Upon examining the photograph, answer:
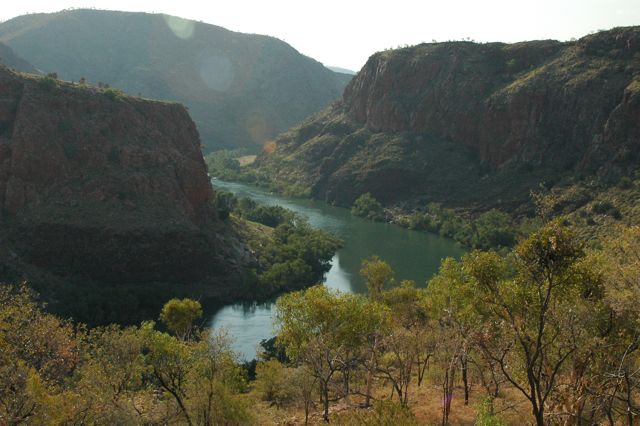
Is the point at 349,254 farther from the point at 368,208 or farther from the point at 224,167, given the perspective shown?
the point at 224,167

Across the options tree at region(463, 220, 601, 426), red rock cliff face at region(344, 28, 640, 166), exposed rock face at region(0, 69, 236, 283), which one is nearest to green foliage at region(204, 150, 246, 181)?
red rock cliff face at region(344, 28, 640, 166)

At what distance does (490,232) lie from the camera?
311 ft

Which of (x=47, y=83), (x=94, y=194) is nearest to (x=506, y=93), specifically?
(x=94, y=194)

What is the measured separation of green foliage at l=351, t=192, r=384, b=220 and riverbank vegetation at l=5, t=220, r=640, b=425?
266 feet

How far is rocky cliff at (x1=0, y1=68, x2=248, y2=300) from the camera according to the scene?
59.2m

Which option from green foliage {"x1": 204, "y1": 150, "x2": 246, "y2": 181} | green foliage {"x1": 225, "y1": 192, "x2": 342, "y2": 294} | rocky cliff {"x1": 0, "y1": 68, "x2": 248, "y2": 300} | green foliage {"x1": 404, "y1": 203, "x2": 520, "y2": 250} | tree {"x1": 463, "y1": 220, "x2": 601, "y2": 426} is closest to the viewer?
tree {"x1": 463, "y1": 220, "x2": 601, "y2": 426}

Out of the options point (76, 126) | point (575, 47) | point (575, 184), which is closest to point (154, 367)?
point (76, 126)

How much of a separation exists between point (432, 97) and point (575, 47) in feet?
117

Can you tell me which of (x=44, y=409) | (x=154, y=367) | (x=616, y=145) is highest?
(x=616, y=145)

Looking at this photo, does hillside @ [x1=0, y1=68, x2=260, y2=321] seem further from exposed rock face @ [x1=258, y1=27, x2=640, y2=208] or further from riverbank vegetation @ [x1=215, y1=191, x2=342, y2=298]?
exposed rock face @ [x1=258, y1=27, x2=640, y2=208]

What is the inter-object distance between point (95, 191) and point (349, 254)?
138 feet

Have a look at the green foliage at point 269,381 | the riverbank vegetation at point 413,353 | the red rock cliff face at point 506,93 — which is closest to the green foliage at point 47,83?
the riverbank vegetation at point 413,353

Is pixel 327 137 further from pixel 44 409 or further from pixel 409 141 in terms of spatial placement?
pixel 44 409

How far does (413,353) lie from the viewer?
3378cm
